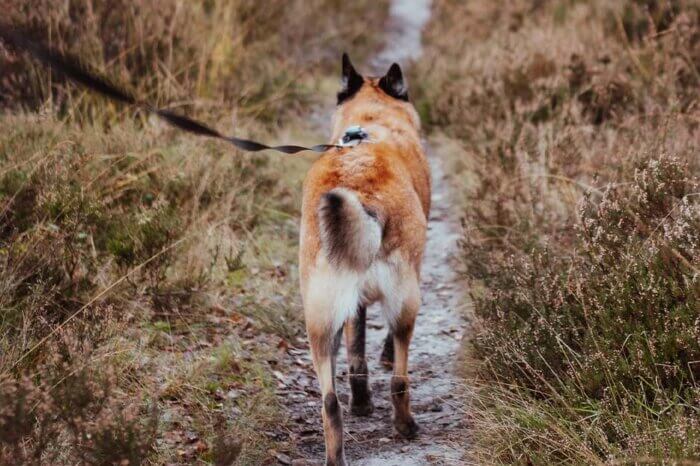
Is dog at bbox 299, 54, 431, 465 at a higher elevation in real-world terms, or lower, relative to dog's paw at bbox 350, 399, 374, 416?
higher

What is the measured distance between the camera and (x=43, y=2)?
19.9 ft

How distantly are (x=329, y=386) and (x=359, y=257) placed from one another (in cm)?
59

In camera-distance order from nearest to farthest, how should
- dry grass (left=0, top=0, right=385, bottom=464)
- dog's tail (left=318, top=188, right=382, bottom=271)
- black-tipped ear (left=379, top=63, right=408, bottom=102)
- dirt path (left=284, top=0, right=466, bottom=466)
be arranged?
1. dry grass (left=0, top=0, right=385, bottom=464)
2. dog's tail (left=318, top=188, right=382, bottom=271)
3. dirt path (left=284, top=0, right=466, bottom=466)
4. black-tipped ear (left=379, top=63, right=408, bottom=102)

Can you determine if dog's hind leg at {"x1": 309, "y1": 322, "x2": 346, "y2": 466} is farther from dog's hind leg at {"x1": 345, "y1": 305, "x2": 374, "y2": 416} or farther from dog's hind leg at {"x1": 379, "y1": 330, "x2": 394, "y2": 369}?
dog's hind leg at {"x1": 379, "y1": 330, "x2": 394, "y2": 369}

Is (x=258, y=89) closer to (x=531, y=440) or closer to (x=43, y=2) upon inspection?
(x=43, y=2)

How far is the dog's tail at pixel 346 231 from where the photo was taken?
297 centimetres

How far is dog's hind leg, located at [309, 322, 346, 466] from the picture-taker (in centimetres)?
312

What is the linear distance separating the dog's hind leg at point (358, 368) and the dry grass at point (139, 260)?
451 millimetres

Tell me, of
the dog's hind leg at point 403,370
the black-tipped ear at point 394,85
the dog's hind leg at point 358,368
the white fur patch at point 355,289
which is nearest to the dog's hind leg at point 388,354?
the dog's hind leg at point 358,368

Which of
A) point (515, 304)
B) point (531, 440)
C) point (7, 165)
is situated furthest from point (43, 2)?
point (531, 440)

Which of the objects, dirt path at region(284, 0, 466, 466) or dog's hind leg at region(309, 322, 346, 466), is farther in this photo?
dirt path at region(284, 0, 466, 466)

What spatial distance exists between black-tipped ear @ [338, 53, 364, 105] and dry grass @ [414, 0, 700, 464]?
50.8 inches

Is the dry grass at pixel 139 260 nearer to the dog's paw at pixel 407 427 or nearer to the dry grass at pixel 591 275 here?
the dog's paw at pixel 407 427

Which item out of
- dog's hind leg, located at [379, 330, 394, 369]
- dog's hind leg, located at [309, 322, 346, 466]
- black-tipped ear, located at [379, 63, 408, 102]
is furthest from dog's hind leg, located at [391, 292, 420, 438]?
black-tipped ear, located at [379, 63, 408, 102]
